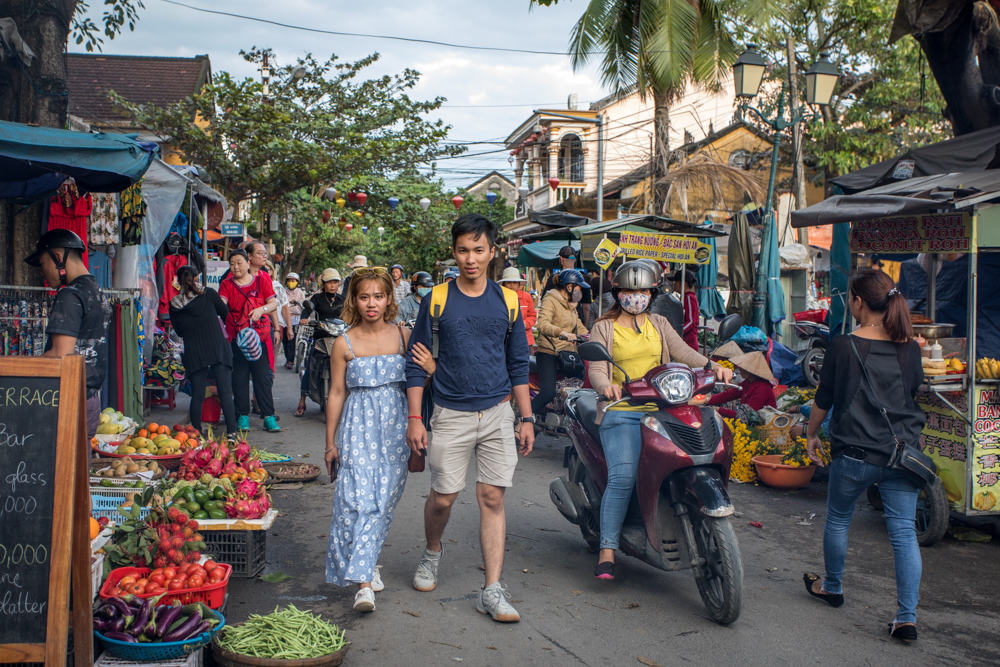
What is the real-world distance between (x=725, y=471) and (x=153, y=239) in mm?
6368

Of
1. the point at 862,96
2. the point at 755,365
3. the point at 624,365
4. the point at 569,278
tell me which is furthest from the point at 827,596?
the point at 862,96

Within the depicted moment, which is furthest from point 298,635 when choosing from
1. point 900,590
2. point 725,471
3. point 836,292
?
point 836,292

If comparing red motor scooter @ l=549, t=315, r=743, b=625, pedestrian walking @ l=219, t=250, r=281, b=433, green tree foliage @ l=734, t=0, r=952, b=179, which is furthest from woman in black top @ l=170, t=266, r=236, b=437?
green tree foliage @ l=734, t=0, r=952, b=179

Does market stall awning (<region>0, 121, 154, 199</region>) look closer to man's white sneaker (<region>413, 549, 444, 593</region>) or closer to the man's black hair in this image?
the man's black hair

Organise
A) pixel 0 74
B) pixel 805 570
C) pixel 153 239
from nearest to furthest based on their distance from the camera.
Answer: pixel 805 570 < pixel 0 74 < pixel 153 239

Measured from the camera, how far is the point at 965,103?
852cm

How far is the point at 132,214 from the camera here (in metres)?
7.89

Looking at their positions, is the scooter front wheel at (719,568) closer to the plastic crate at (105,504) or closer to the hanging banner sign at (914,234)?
the hanging banner sign at (914,234)

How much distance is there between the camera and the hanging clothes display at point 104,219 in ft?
25.3

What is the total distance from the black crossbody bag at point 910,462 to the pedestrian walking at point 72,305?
180 inches

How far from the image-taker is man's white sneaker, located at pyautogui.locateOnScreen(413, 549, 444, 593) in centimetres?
469

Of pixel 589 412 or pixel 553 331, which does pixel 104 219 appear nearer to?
pixel 553 331

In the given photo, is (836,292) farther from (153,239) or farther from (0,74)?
(0,74)

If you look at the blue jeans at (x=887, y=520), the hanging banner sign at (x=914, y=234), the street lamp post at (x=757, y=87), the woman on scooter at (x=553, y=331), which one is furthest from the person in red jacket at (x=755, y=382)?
the blue jeans at (x=887, y=520)
